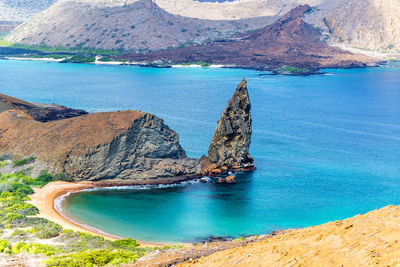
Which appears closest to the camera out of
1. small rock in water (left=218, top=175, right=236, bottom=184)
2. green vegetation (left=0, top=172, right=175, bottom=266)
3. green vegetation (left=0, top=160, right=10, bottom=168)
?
green vegetation (left=0, top=172, right=175, bottom=266)

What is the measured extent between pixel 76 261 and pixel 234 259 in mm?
8777

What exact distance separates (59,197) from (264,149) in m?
27.3

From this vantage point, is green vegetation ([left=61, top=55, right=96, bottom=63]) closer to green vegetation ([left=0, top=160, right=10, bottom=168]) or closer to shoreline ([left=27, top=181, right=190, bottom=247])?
green vegetation ([left=0, top=160, right=10, bottom=168])

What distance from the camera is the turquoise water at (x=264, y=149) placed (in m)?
43.4

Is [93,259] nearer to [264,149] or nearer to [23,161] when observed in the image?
[23,161]

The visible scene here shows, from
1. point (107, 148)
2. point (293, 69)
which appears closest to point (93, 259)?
point (107, 148)

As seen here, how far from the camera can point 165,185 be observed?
5091 cm

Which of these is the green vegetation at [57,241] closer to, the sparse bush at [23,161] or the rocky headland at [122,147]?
Answer: the sparse bush at [23,161]

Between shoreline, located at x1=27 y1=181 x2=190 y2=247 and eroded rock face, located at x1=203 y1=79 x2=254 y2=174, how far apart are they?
1028 cm

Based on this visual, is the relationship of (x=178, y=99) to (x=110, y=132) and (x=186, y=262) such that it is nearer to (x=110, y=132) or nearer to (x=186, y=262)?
(x=110, y=132)

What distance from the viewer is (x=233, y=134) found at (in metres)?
55.3

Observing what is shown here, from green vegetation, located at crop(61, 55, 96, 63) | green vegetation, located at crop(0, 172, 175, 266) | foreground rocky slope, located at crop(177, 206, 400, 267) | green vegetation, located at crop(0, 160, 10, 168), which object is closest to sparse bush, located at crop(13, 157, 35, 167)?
green vegetation, located at crop(0, 160, 10, 168)

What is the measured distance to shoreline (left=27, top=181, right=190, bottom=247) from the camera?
38.3 metres

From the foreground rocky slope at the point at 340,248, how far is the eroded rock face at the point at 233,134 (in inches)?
1176
